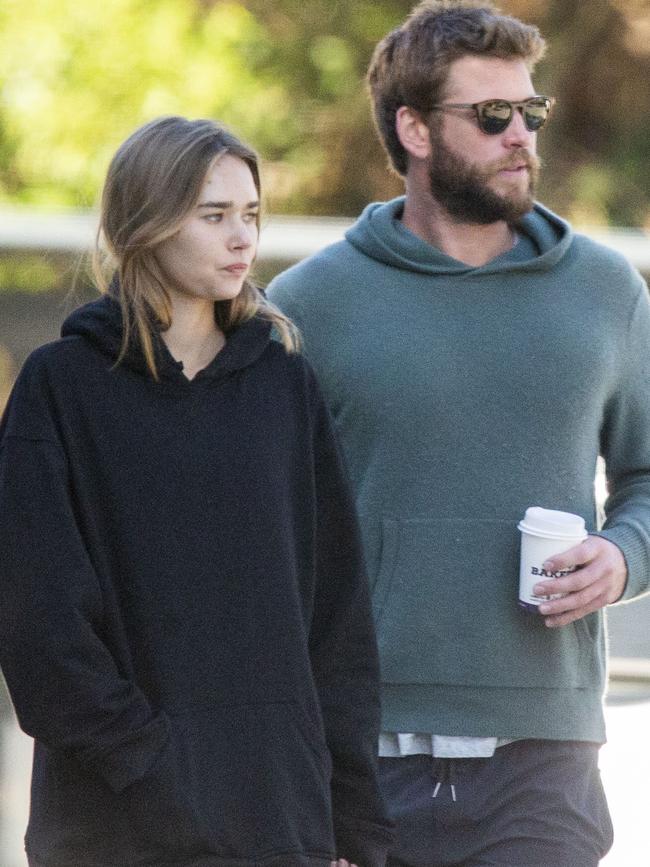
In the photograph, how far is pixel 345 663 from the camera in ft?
9.00

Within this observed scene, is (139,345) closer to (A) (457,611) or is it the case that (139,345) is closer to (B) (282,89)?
(A) (457,611)

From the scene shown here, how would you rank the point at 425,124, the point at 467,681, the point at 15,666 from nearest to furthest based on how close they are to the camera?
the point at 15,666
the point at 467,681
the point at 425,124

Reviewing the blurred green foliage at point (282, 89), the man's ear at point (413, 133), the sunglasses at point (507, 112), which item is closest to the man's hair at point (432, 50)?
the man's ear at point (413, 133)

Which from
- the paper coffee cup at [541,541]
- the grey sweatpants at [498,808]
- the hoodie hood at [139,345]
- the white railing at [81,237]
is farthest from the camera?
the white railing at [81,237]

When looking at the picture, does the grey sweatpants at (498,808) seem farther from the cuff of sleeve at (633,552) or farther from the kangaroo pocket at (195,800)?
the kangaroo pocket at (195,800)

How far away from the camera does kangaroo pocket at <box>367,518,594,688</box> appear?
10.5 ft

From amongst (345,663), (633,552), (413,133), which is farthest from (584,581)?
(413,133)

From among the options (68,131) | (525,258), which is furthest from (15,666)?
(68,131)

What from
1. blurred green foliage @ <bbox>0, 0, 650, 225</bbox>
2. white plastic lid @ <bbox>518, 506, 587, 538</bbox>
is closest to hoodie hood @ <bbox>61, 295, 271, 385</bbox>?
white plastic lid @ <bbox>518, 506, 587, 538</bbox>

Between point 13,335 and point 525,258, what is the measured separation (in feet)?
4.68

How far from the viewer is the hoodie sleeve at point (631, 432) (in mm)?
3318

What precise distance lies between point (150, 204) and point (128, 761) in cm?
81

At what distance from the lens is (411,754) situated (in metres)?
3.23

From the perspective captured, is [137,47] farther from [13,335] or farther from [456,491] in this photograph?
[456,491]
